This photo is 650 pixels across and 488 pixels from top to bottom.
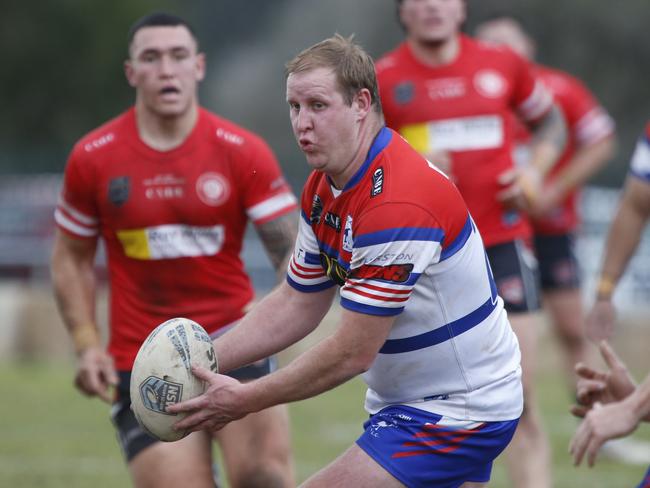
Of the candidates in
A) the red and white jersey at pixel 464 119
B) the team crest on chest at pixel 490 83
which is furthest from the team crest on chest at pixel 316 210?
the team crest on chest at pixel 490 83

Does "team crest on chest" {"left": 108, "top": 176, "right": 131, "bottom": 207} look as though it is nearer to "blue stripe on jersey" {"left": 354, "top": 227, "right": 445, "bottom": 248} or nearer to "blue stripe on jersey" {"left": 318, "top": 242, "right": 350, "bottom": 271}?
"blue stripe on jersey" {"left": 318, "top": 242, "right": 350, "bottom": 271}

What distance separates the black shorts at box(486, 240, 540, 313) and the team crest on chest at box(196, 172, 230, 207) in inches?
66.8

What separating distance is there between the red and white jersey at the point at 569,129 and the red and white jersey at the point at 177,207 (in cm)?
369

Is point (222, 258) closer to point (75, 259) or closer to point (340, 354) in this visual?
point (75, 259)

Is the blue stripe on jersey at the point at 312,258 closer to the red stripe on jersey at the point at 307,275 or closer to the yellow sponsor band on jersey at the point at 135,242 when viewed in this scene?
the red stripe on jersey at the point at 307,275

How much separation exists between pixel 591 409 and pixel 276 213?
1765 millimetres

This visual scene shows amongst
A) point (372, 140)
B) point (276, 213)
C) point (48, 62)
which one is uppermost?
point (372, 140)

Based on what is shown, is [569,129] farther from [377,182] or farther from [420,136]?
[377,182]

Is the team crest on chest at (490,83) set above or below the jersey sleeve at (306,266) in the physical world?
below

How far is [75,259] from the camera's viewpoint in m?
6.39

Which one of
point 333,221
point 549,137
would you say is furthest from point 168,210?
point 549,137

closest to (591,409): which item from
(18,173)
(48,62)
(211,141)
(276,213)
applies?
(276,213)

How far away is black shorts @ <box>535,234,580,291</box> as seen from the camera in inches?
383

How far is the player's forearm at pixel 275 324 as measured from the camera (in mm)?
5020
